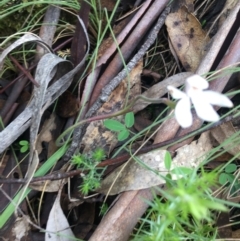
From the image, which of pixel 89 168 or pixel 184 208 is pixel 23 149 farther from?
pixel 184 208

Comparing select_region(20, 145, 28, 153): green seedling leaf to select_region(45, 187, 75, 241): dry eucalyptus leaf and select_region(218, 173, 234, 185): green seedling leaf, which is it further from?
select_region(218, 173, 234, 185): green seedling leaf

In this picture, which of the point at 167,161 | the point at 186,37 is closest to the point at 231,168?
the point at 167,161

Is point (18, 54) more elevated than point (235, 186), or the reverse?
point (18, 54)

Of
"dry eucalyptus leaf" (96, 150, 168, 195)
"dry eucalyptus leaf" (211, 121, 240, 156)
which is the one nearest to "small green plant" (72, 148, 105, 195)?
"dry eucalyptus leaf" (96, 150, 168, 195)

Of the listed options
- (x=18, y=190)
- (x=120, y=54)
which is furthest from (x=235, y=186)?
(x=18, y=190)

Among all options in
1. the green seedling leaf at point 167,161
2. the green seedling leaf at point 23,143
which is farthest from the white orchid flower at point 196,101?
the green seedling leaf at point 23,143

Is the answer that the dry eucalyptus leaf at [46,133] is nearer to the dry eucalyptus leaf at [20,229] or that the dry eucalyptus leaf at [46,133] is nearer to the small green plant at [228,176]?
the dry eucalyptus leaf at [20,229]

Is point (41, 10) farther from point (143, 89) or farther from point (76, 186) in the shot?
point (76, 186)
